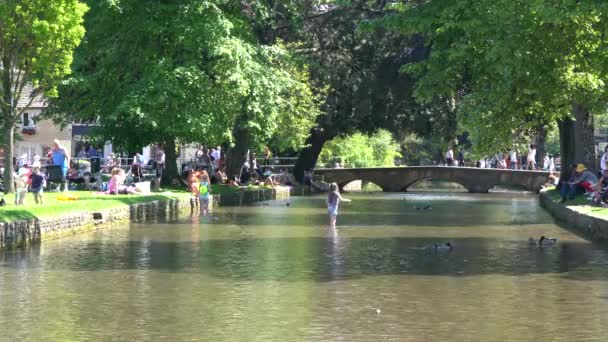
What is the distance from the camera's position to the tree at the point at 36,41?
99.8 ft

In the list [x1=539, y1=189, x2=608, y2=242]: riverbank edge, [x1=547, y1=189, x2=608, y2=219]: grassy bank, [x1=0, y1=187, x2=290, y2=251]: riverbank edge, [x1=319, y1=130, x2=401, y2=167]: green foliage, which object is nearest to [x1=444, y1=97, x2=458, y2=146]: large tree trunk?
[x1=319, y1=130, x2=401, y2=167]: green foliage

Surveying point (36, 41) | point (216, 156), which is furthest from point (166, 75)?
point (216, 156)

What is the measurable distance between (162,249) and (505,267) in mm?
7871

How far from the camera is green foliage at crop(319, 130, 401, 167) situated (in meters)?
90.7

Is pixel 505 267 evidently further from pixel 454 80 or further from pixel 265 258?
pixel 454 80

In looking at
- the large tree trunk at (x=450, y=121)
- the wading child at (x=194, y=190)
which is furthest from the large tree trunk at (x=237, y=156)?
the large tree trunk at (x=450, y=121)

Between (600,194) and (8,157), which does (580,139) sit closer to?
(600,194)

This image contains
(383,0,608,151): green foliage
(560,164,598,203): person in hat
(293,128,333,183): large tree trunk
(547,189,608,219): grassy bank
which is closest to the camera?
(547,189,608,219): grassy bank

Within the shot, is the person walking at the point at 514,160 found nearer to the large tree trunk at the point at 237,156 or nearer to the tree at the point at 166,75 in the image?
the large tree trunk at the point at 237,156

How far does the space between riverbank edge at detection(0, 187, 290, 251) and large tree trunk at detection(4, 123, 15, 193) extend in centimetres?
357

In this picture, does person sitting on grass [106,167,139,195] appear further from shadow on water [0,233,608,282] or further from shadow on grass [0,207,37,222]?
shadow on grass [0,207,37,222]

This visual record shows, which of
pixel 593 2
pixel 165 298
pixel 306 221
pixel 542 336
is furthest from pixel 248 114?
pixel 542 336

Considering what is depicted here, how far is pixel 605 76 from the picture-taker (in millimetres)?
31312

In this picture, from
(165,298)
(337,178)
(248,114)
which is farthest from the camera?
(337,178)
